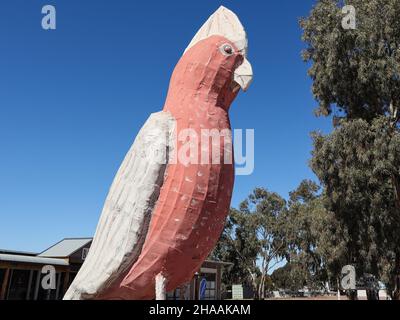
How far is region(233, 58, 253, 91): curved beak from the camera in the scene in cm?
482

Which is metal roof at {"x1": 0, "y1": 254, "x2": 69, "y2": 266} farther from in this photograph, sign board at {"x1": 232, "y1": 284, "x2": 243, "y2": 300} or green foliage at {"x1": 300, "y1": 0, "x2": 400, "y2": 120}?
Result: green foliage at {"x1": 300, "y1": 0, "x2": 400, "y2": 120}

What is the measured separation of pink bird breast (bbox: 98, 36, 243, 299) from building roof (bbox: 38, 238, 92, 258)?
50.9 feet

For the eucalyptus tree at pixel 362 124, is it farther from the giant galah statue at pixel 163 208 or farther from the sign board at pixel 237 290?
the giant galah statue at pixel 163 208

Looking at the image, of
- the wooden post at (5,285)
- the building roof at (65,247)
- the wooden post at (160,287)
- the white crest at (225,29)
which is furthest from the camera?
the building roof at (65,247)

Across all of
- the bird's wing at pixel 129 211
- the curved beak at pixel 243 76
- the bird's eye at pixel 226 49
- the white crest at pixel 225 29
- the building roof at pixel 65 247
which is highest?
the white crest at pixel 225 29

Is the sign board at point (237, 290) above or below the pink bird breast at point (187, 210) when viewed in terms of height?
below

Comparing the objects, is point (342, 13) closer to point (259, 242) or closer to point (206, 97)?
point (206, 97)

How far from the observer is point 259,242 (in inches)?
1671

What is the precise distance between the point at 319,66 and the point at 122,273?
15.3m

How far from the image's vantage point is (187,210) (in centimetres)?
404

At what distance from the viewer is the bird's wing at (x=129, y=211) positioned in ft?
13.0

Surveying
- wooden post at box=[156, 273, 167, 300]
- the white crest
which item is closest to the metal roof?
wooden post at box=[156, 273, 167, 300]

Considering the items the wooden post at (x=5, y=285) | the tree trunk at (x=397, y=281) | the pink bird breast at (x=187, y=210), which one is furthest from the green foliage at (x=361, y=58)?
the wooden post at (x=5, y=285)
